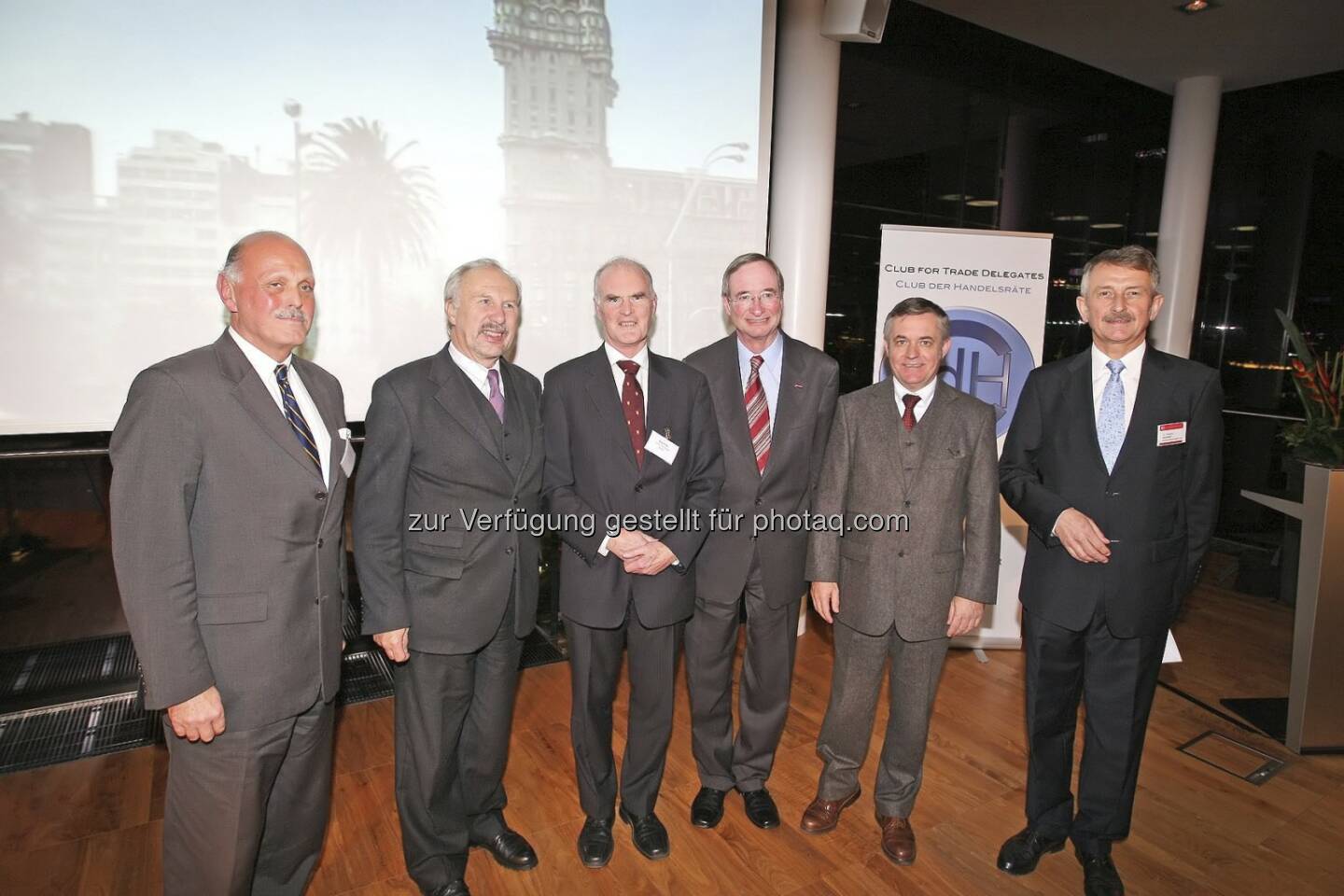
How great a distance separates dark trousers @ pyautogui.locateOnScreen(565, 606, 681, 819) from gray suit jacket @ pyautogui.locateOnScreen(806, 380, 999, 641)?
67 cm

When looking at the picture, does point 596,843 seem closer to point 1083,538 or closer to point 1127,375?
point 1083,538

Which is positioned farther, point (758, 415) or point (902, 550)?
point (758, 415)

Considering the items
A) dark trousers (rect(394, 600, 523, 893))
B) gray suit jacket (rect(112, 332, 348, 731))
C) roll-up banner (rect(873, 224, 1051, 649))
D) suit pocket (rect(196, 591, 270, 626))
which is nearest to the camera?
gray suit jacket (rect(112, 332, 348, 731))

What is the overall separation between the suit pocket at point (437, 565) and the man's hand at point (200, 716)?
567mm

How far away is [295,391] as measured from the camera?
189 cm

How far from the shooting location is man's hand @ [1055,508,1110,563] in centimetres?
223

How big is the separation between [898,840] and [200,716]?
2.08 m

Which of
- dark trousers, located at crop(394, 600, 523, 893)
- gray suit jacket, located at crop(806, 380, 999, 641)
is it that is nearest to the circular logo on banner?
gray suit jacket, located at crop(806, 380, 999, 641)

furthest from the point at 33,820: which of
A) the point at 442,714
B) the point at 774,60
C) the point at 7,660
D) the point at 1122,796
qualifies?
the point at 774,60

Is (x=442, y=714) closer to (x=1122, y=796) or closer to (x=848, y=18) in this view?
(x=1122, y=796)

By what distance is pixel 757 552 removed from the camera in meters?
2.53

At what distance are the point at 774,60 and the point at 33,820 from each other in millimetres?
4598

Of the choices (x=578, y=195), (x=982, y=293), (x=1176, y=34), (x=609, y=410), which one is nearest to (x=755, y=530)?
(x=609, y=410)

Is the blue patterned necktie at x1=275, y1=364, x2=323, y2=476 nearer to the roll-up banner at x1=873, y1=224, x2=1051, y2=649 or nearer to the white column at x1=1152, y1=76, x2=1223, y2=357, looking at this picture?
the roll-up banner at x1=873, y1=224, x2=1051, y2=649
